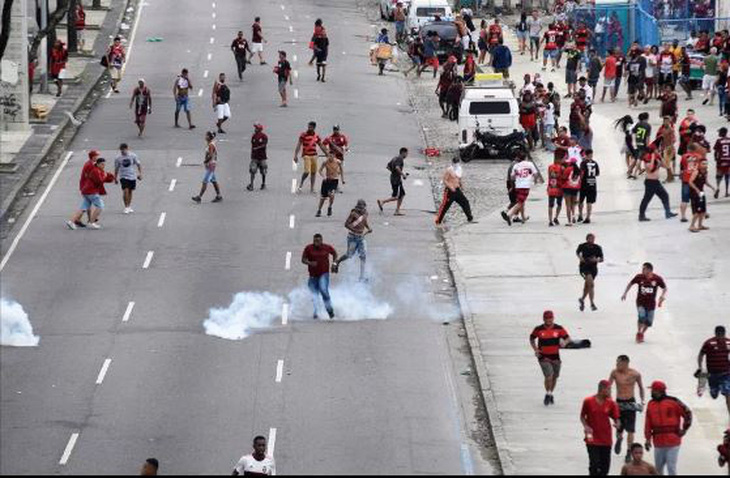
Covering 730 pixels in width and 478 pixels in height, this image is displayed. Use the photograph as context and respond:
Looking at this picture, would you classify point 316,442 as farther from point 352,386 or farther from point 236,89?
point 236,89

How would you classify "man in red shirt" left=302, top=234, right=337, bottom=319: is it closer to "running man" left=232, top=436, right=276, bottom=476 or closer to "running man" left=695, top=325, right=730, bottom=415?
"running man" left=695, top=325, right=730, bottom=415

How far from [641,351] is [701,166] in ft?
28.6

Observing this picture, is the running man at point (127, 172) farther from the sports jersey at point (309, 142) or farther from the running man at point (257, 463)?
the running man at point (257, 463)

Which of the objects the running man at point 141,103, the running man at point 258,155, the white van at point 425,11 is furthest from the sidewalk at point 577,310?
the white van at point 425,11

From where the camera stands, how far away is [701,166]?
1533 inches

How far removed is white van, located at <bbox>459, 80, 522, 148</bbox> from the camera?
48.4 meters

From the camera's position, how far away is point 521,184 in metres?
40.7

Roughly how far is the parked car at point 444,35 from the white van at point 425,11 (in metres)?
2.48

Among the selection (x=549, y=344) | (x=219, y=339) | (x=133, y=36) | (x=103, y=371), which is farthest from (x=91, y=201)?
(x=133, y=36)

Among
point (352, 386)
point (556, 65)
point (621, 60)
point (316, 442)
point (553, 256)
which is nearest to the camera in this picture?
point (316, 442)

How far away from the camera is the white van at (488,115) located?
48.4 metres

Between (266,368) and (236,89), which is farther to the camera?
(236,89)

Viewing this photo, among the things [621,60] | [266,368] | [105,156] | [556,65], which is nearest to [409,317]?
[266,368]

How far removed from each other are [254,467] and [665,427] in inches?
195
